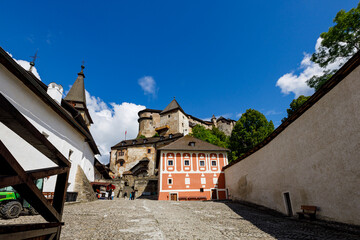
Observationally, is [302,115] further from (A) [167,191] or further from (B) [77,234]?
(A) [167,191]

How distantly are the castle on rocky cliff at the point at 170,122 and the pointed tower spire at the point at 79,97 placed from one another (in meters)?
30.9

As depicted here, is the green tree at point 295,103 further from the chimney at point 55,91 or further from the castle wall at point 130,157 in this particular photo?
the castle wall at point 130,157

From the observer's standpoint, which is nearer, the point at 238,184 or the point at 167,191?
the point at 238,184

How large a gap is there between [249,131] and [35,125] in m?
27.9

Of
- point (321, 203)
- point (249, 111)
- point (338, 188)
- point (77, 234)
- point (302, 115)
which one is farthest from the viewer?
point (249, 111)

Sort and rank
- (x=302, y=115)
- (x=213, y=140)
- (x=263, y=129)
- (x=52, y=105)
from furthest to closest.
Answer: (x=213, y=140) < (x=263, y=129) < (x=52, y=105) < (x=302, y=115)

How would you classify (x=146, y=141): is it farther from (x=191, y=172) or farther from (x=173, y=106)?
(x=191, y=172)

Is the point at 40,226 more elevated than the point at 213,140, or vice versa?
the point at 213,140

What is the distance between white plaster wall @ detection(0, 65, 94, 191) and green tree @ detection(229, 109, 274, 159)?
907 inches

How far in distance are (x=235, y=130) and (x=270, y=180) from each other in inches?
774

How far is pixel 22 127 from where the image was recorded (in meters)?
1.69

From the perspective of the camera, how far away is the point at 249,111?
32000 millimetres

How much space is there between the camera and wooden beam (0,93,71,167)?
148cm

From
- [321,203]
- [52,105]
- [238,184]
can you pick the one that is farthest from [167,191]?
[321,203]
